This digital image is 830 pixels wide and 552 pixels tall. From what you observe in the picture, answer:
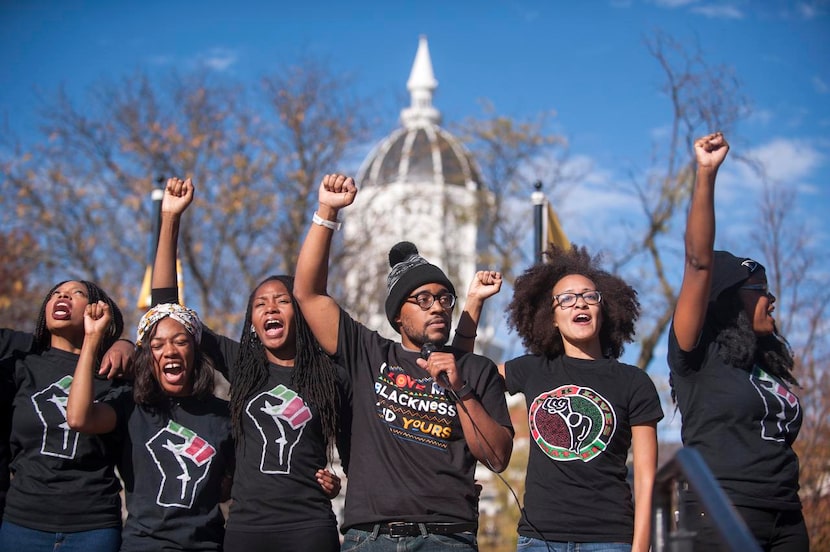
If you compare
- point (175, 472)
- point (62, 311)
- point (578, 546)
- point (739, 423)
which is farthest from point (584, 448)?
point (62, 311)

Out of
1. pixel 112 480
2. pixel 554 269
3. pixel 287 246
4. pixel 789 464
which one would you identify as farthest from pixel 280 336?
pixel 287 246

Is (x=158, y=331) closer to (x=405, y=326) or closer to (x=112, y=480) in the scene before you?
(x=112, y=480)

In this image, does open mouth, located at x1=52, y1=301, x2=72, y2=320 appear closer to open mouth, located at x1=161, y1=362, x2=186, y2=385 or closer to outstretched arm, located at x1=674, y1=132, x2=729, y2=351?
open mouth, located at x1=161, y1=362, x2=186, y2=385

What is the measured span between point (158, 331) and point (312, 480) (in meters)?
1.11

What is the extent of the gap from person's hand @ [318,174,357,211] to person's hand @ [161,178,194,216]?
120 centimetres

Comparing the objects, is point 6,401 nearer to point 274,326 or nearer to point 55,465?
point 55,465

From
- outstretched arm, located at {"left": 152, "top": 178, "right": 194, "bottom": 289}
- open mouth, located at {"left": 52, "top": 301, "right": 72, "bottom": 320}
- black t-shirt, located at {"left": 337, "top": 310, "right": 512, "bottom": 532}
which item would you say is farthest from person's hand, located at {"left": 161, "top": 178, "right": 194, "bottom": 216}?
black t-shirt, located at {"left": 337, "top": 310, "right": 512, "bottom": 532}

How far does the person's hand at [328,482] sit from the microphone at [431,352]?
2.33 feet

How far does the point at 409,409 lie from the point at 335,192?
3.31ft

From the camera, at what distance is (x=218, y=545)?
4.55 meters

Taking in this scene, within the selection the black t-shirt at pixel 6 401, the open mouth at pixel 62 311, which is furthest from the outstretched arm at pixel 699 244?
the black t-shirt at pixel 6 401

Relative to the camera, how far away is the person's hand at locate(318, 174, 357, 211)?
14.2ft

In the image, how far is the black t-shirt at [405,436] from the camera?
4160 millimetres

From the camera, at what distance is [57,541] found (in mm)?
4613
